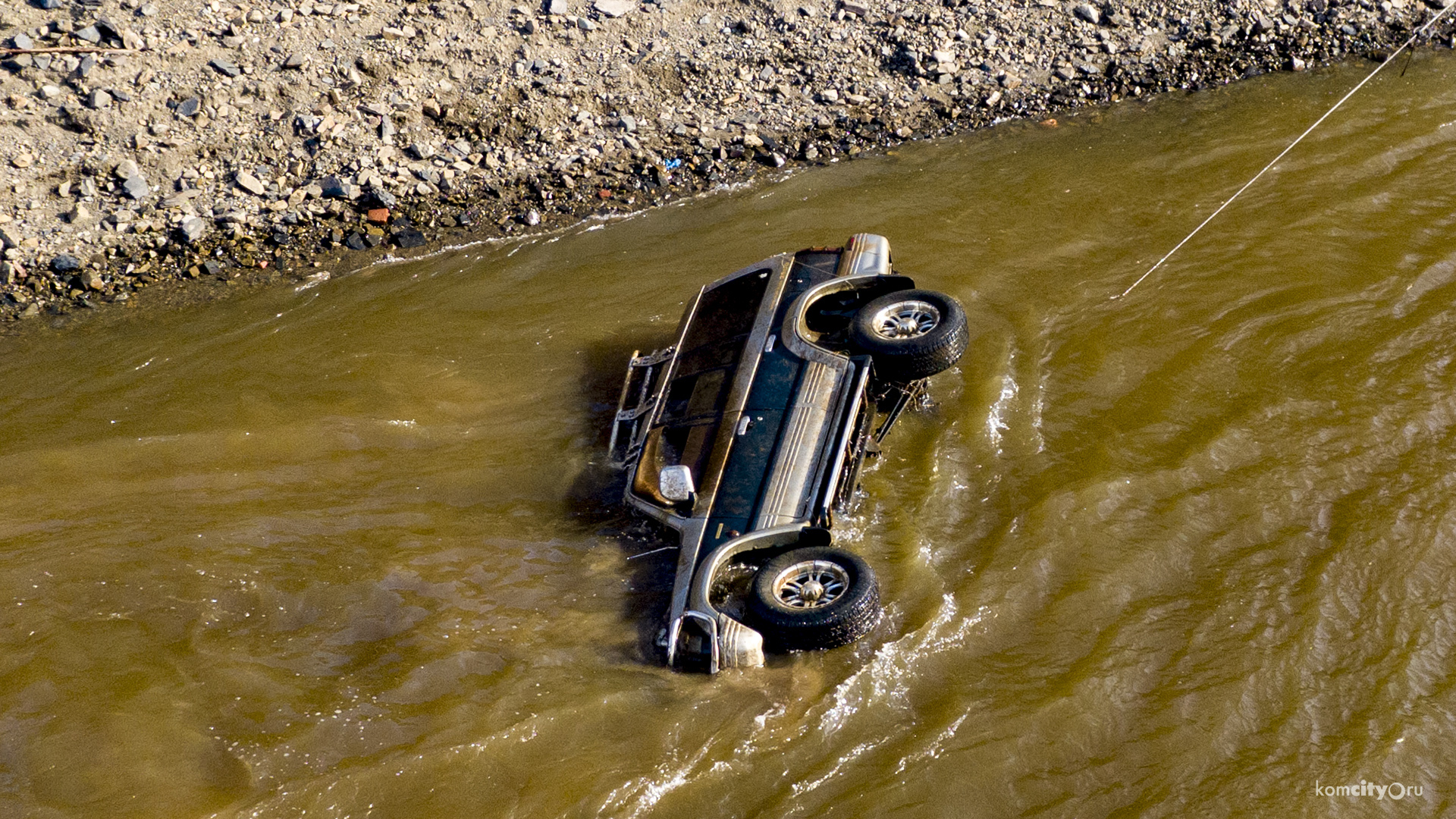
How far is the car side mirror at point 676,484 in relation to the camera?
6039 millimetres

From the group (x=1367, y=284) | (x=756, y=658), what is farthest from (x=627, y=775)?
(x=1367, y=284)

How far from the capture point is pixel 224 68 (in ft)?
34.8

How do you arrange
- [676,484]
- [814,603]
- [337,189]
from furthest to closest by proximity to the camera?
[337,189] < [676,484] < [814,603]

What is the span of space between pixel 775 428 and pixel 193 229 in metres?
6.57

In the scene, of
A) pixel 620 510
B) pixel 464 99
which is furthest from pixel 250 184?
pixel 620 510

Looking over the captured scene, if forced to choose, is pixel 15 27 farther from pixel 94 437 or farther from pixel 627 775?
pixel 627 775

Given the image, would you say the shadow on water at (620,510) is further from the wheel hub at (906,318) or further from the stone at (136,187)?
the stone at (136,187)

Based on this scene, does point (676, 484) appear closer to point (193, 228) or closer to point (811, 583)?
point (811, 583)

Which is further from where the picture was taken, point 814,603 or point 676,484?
point 676,484

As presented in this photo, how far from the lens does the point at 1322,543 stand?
240 inches

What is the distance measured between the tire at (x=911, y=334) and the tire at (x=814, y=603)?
150 centimetres

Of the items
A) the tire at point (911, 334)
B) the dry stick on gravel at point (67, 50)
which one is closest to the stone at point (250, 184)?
the dry stick on gravel at point (67, 50)

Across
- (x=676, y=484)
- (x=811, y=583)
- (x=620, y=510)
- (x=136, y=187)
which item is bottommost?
(x=620, y=510)

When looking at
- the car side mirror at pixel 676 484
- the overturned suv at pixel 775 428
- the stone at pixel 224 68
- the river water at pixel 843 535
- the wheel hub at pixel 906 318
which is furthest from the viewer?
the stone at pixel 224 68
